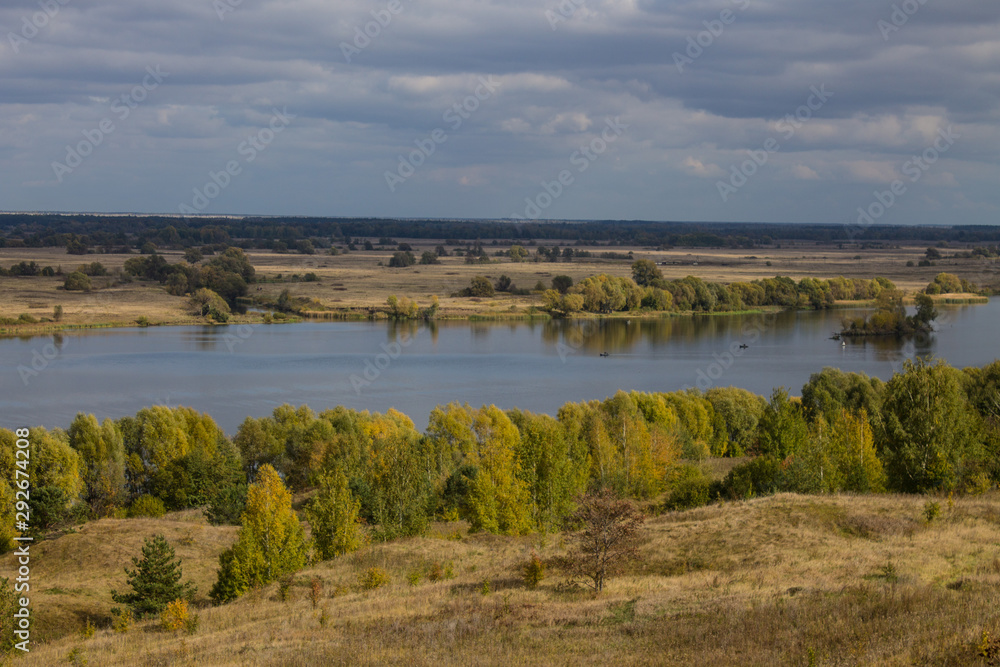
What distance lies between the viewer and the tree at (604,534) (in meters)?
12.0

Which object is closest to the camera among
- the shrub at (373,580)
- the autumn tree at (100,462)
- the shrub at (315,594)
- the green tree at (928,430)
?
the shrub at (315,594)

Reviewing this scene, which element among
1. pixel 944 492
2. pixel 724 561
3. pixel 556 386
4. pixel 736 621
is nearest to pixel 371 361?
pixel 556 386

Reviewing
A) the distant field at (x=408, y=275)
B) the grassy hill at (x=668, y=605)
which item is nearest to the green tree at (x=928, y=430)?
the grassy hill at (x=668, y=605)

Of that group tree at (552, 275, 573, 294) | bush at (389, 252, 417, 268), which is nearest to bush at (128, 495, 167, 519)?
tree at (552, 275, 573, 294)

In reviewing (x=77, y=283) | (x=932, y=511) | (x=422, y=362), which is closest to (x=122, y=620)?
(x=932, y=511)

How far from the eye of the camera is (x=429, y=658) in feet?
30.0

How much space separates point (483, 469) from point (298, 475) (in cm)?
1157

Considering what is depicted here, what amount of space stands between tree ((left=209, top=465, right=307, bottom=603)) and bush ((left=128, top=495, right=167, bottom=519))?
11952mm

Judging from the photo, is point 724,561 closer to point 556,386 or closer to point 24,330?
point 556,386

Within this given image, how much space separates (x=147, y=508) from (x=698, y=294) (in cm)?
6663

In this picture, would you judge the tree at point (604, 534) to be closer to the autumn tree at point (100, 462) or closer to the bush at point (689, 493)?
the bush at point (689, 493)

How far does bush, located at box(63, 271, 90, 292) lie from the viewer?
3565 inches

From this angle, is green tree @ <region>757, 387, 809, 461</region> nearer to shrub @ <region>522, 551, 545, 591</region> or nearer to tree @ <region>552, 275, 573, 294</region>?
shrub @ <region>522, 551, 545, 591</region>

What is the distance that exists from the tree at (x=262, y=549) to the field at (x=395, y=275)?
211ft
